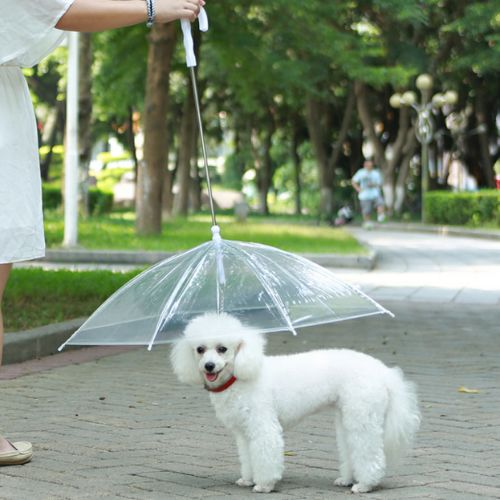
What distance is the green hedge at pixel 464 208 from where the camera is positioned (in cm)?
3234

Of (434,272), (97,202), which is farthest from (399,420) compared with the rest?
(97,202)

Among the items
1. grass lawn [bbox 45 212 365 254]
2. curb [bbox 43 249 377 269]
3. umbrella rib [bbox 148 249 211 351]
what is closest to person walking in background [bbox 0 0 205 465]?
umbrella rib [bbox 148 249 211 351]

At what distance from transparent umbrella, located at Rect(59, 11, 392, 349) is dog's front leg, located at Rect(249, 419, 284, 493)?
382mm

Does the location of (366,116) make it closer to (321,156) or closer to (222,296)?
(321,156)

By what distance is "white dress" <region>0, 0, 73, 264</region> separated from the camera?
185 inches

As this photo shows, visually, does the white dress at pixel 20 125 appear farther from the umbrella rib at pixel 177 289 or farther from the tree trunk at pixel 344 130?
the tree trunk at pixel 344 130

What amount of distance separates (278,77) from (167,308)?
2403cm

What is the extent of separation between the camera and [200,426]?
6230 mm

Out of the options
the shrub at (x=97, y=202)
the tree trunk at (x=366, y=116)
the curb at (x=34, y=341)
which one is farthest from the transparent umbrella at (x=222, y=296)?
the tree trunk at (x=366, y=116)

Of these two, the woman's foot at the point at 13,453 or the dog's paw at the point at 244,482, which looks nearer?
the dog's paw at the point at 244,482

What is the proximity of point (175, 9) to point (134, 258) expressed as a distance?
46.6ft

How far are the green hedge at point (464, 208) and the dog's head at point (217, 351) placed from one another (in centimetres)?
2778

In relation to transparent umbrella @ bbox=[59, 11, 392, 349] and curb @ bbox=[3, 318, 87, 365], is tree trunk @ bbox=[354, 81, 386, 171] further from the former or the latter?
transparent umbrella @ bbox=[59, 11, 392, 349]

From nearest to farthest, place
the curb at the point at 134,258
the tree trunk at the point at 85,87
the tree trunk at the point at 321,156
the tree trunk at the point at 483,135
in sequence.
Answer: the curb at the point at 134,258, the tree trunk at the point at 85,87, the tree trunk at the point at 321,156, the tree trunk at the point at 483,135
